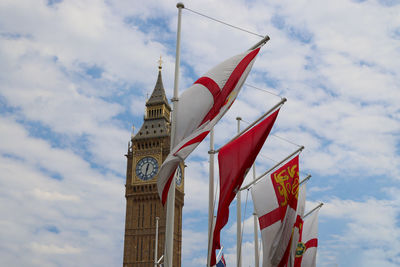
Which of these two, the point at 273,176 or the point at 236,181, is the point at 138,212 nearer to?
the point at 273,176

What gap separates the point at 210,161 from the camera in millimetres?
19453

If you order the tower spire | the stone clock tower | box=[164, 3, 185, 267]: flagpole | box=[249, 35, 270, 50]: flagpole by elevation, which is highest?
the tower spire

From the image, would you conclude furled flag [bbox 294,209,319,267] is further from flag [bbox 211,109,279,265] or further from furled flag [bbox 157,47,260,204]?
furled flag [bbox 157,47,260,204]

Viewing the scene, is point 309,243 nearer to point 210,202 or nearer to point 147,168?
point 210,202

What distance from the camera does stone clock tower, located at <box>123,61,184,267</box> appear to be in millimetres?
70000

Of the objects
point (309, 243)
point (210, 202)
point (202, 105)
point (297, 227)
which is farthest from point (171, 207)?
point (309, 243)

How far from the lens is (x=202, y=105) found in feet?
52.9

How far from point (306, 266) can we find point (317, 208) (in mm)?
3829

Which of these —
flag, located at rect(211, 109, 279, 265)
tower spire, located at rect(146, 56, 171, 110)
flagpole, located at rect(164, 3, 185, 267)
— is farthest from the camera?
tower spire, located at rect(146, 56, 171, 110)

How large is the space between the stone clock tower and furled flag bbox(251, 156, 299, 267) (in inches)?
1925

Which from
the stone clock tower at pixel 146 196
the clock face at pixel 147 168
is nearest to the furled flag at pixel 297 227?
the stone clock tower at pixel 146 196

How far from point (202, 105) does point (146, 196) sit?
5702cm

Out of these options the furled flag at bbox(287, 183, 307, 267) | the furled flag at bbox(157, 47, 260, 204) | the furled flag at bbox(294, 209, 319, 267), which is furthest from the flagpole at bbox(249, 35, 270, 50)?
the furled flag at bbox(294, 209, 319, 267)

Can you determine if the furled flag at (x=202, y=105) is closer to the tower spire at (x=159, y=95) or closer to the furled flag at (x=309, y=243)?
the furled flag at (x=309, y=243)
